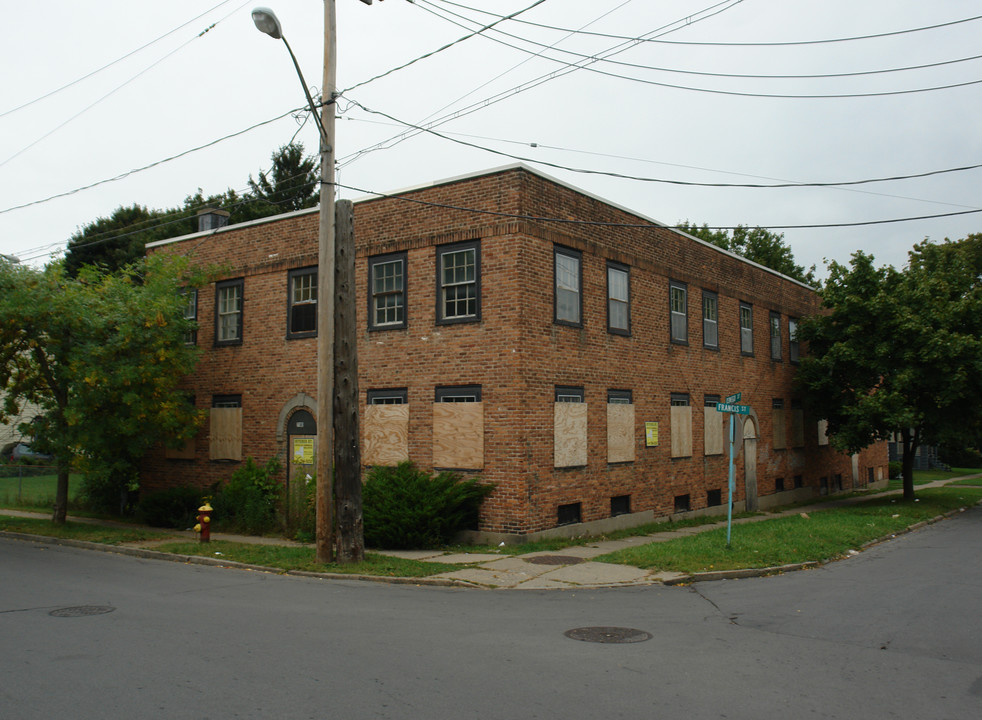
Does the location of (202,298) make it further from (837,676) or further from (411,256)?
(837,676)

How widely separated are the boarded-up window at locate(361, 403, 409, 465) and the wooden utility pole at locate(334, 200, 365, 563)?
12.9ft

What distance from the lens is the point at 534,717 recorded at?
18.4 ft

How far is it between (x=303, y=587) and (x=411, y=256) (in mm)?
8176

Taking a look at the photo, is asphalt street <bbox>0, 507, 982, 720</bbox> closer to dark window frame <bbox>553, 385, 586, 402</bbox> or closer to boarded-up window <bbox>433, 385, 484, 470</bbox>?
boarded-up window <bbox>433, 385, 484, 470</bbox>

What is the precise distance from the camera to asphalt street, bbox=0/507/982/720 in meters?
5.94

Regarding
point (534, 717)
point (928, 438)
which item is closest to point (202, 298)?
point (534, 717)

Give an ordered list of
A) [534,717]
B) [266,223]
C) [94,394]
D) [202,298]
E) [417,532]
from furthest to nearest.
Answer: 1. [202,298]
2. [266,223]
3. [94,394]
4. [417,532]
5. [534,717]

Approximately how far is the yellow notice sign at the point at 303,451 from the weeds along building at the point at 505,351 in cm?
4

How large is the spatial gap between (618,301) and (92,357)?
11.9m

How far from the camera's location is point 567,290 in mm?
17172

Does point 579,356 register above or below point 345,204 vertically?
below

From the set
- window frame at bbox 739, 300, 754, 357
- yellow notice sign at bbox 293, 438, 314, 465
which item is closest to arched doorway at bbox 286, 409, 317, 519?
yellow notice sign at bbox 293, 438, 314, 465

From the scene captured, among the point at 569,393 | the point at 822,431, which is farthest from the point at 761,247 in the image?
the point at 569,393

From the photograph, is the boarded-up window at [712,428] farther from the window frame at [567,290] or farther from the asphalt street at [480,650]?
the asphalt street at [480,650]
